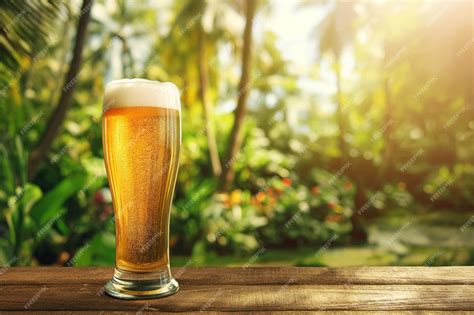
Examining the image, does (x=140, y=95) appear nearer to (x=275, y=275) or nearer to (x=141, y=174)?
(x=141, y=174)

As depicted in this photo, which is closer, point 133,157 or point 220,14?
point 133,157

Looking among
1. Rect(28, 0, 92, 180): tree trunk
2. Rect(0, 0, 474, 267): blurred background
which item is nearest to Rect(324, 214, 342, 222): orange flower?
Rect(0, 0, 474, 267): blurred background

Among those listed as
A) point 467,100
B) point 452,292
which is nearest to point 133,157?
point 452,292

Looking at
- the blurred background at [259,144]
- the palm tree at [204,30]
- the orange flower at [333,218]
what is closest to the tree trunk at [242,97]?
the blurred background at [259,144]

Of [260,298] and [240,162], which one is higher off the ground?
[260,298]

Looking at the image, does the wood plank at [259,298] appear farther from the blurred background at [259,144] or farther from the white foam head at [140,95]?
the blurred background at [259,144]

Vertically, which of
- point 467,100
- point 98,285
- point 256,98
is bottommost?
point 256,98

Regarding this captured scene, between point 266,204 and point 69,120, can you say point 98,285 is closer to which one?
point 69,120
